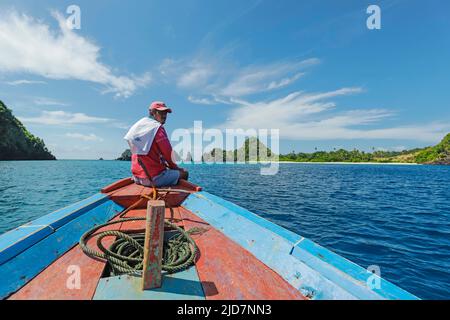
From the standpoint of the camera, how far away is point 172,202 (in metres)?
3.95

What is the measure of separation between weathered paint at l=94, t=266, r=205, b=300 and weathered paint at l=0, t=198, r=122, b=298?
24.0 inches

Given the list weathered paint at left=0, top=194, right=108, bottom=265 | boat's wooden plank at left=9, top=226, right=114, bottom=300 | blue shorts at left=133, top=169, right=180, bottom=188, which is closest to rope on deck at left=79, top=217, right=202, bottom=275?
boat's wooden plank at left=9, top=226, right=114, bottom=300

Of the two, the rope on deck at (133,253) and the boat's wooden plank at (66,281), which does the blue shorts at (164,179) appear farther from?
the boat's wooden plank at (66,281)

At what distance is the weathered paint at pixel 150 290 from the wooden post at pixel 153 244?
69mm

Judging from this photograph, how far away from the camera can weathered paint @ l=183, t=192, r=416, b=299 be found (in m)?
1.48

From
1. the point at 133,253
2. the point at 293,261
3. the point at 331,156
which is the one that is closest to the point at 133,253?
the point at 133,253

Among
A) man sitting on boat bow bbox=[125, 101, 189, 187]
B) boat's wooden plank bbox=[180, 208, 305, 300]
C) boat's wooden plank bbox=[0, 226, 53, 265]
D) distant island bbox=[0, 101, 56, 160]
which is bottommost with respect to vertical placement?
boat's wooden plank bbox=[180, 208, 305, 300]

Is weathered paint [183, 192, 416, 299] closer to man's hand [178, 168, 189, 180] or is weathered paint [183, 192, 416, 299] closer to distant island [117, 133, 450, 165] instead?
man's hand [178, 168, 189, 180]

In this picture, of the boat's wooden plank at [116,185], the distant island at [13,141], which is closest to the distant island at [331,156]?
the distant island at [13,141]

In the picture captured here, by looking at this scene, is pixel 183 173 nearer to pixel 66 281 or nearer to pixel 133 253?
pixel 133 253

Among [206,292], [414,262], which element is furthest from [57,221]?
[414,262]

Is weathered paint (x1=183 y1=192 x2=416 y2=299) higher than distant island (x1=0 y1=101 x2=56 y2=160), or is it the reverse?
distant island (x1=0 y1=101 x2=56 y2=160)
